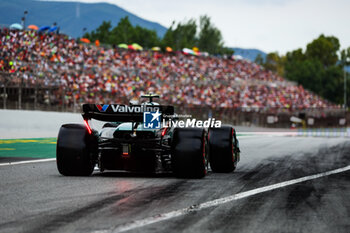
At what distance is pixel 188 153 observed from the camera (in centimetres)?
943

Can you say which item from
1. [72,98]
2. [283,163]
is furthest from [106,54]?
[283,163]

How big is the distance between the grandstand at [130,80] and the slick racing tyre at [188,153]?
17823mm

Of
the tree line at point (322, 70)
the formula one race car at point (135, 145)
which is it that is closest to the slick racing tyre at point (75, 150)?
the formula one race car at point (135, 145)

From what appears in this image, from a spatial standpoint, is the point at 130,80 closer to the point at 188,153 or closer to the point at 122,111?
the point at 122,111

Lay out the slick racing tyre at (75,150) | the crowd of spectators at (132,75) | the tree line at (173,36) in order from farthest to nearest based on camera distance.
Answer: the tree line at (173,36), the crowd of spectators at (132,75), the slick racing tyre at (75,150)

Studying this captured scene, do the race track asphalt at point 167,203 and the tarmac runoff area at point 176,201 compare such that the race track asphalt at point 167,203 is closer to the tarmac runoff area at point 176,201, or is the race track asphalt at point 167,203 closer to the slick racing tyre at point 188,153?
the tarmac runoff area at point 176,201

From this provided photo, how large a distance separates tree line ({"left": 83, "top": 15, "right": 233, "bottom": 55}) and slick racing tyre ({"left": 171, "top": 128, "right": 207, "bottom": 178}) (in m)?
82.6

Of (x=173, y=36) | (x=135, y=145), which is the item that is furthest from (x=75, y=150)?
(x=173, y=36)

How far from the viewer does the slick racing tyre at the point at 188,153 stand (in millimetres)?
9438

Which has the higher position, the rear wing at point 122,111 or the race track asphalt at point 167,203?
the rear wing at point 122,111

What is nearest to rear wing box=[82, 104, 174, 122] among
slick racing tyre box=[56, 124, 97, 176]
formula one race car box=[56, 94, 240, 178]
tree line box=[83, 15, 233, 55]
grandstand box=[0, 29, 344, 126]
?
formula one race car box=[56, 94, 240, 178]

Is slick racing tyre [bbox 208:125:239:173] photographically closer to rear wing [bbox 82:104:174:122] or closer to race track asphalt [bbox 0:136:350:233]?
race track asphalt [bbox 0:136:350:233]

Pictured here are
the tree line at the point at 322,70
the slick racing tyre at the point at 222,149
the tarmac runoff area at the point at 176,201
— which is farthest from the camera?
the tree line at the point at 322,70

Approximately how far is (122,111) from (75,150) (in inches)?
41.6
